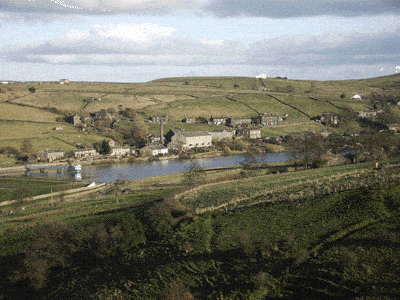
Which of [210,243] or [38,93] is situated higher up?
[38,93]

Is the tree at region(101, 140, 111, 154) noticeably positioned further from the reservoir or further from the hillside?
the reservoir

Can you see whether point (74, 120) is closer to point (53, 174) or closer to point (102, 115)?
point (102, 115)

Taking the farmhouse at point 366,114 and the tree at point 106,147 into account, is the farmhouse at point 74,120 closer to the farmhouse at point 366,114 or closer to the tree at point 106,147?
the tree at point 106,147

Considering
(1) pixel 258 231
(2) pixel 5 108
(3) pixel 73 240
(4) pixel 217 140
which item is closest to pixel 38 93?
(2) pixel 5 108

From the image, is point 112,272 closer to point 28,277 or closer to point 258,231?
point 28,277

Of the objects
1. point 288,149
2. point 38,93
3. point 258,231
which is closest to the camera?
point 258,231

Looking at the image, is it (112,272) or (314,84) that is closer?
(112,272)

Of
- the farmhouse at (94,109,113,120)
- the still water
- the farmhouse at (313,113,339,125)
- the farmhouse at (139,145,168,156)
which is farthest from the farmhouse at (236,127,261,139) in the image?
the farmhouse at (94,109,113,120)
